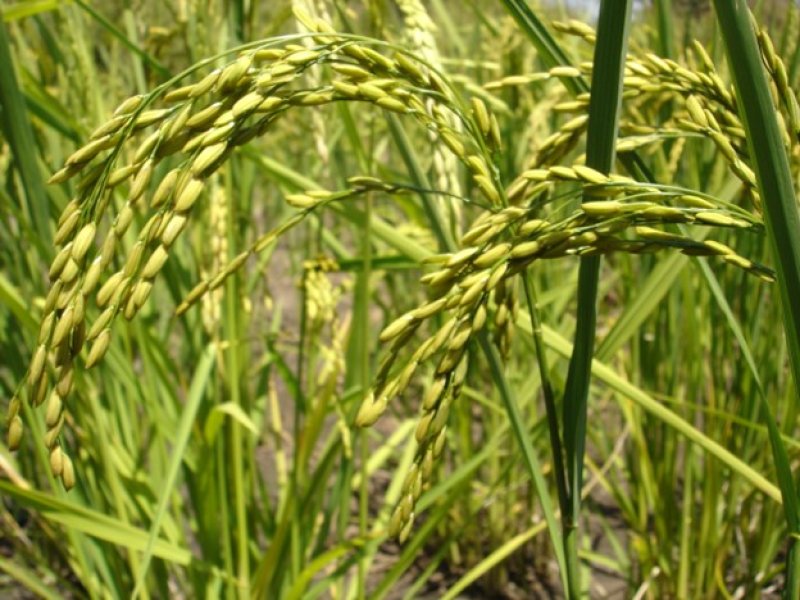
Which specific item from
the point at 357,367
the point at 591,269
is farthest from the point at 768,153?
the point at 357,367

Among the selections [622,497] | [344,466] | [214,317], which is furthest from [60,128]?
[622,497]

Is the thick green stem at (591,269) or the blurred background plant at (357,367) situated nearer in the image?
the thick green stem at (591,269)

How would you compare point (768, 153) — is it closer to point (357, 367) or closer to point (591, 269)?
point (591, 269)

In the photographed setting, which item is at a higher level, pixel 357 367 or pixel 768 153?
pixel 768 153

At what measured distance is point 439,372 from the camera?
0.58m

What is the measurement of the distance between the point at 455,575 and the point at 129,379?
1018mm

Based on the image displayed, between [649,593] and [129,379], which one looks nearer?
[129,379]

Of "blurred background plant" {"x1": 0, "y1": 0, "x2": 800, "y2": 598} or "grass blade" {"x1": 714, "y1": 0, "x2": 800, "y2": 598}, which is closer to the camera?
"grass blade" {"x1": 714, "y1": 0, "x2": 800, "y2": 598}

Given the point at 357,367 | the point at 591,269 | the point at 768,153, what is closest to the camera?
the point at 768,153

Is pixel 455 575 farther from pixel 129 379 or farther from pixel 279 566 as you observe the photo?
pixel 129 379

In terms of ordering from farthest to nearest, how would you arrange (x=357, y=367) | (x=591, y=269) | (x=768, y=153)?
(x=357, y=367) → (x=591, y=269) → (x=768, y=153)

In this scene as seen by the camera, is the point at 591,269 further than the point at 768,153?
Yes

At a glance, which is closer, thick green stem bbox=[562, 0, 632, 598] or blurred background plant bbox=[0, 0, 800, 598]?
thick green stem bbox=[562, 0, 632, 598]

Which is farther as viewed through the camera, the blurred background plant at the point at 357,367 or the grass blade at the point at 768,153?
the blurred background plant at the point at 357,367
